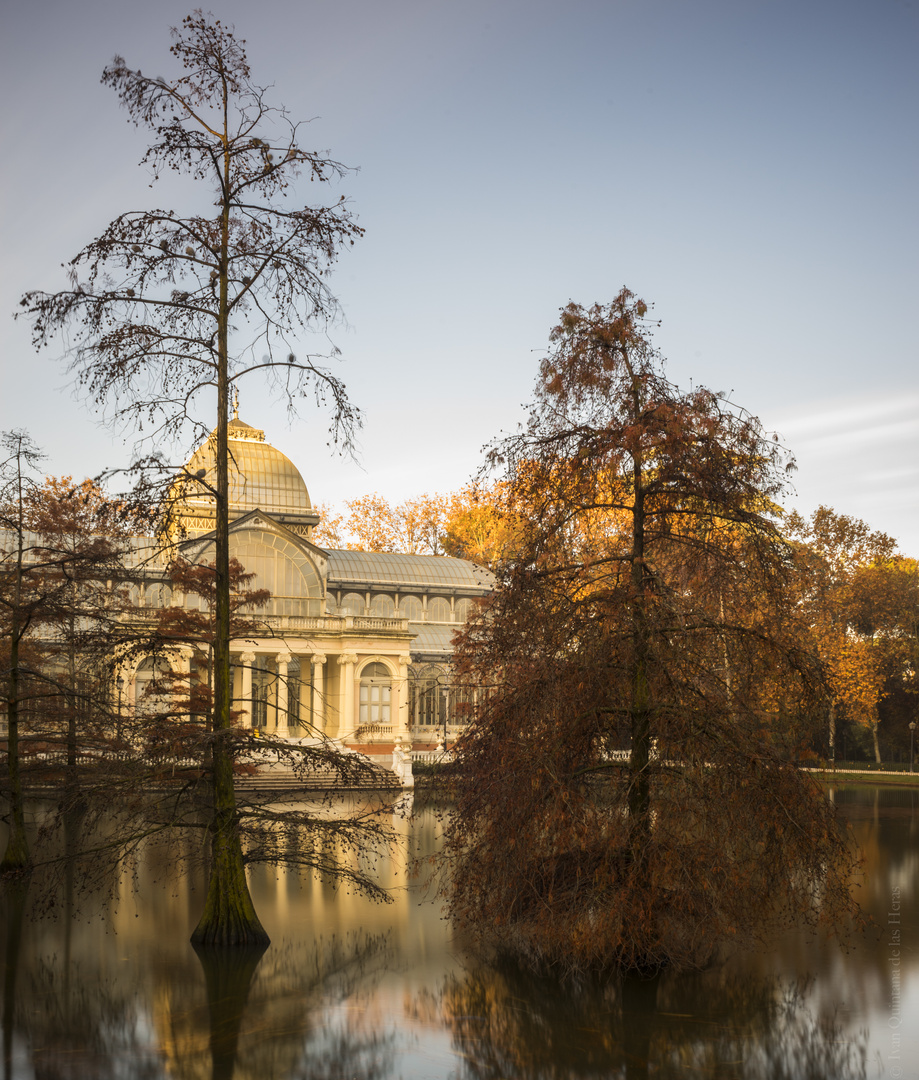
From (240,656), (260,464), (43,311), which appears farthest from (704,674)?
(260,464)

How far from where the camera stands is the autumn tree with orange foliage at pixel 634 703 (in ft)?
40.1

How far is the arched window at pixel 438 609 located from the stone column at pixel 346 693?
8.16 metres

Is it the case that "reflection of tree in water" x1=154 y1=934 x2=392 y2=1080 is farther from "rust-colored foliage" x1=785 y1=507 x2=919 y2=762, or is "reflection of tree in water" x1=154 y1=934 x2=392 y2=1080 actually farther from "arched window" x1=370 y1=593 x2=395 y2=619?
"arched window" x1=370 y1=593 x2=395 y2=619

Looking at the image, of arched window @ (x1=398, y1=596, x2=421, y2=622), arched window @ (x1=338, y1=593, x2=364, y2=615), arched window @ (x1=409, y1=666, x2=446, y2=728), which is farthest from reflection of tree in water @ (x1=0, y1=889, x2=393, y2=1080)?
arched window @ (x1=398, y1=596, x2=421, y2=622)

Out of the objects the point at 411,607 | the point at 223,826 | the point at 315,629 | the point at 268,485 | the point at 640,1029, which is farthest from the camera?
the point at 411,607

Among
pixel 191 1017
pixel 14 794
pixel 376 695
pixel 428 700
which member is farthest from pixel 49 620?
pixel 428 700

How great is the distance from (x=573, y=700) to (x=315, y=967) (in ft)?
16.0

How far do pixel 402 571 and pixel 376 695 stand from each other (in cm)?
865

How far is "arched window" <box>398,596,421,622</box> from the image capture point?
5084cm

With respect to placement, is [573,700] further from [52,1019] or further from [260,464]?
[260,464]

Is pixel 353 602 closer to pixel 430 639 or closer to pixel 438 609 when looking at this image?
pixel 430 639

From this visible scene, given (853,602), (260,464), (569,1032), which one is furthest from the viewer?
(853,602)

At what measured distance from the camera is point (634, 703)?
A: 13203 mm

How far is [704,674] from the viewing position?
13172 millimetres
